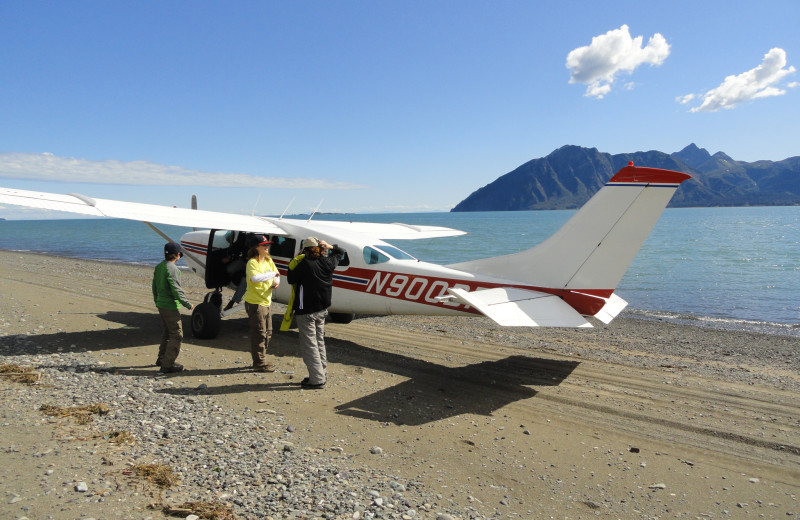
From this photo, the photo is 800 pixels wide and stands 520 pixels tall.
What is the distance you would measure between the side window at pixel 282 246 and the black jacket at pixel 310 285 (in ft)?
9.53

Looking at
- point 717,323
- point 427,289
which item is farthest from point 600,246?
point 717,323

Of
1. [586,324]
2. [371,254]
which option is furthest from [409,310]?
[586,324]

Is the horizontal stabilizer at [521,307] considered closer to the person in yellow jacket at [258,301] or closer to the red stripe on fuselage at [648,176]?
the red stripe on fuselage at [648,176]

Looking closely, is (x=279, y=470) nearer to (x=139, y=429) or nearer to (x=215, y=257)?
(x=139, y=429)

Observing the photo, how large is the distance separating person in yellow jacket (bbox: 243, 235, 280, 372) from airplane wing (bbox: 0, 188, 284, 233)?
1684mm

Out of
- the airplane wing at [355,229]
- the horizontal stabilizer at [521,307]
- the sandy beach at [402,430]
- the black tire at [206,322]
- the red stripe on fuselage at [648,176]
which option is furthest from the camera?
the airplane wing at [355,229]

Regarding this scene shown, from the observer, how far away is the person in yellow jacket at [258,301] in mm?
6246

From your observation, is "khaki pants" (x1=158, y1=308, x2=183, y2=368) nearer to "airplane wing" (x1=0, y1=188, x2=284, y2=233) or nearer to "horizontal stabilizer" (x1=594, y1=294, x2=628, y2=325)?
"airplane wing" (x1=0, y1=188, x2=284, y2=233)

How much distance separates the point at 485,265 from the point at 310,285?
259cm

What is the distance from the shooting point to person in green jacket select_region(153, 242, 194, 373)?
5.86m

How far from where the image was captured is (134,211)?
744cm

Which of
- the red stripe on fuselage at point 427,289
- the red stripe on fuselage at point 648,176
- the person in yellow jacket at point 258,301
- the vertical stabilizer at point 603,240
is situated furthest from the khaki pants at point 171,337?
the red stripe on fuselage at point 648,176

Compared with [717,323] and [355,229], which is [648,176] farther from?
[717,323]

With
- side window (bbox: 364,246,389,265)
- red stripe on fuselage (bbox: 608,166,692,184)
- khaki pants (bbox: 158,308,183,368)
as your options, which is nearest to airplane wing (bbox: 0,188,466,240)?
side window (bbox: 364,246,389,265)
